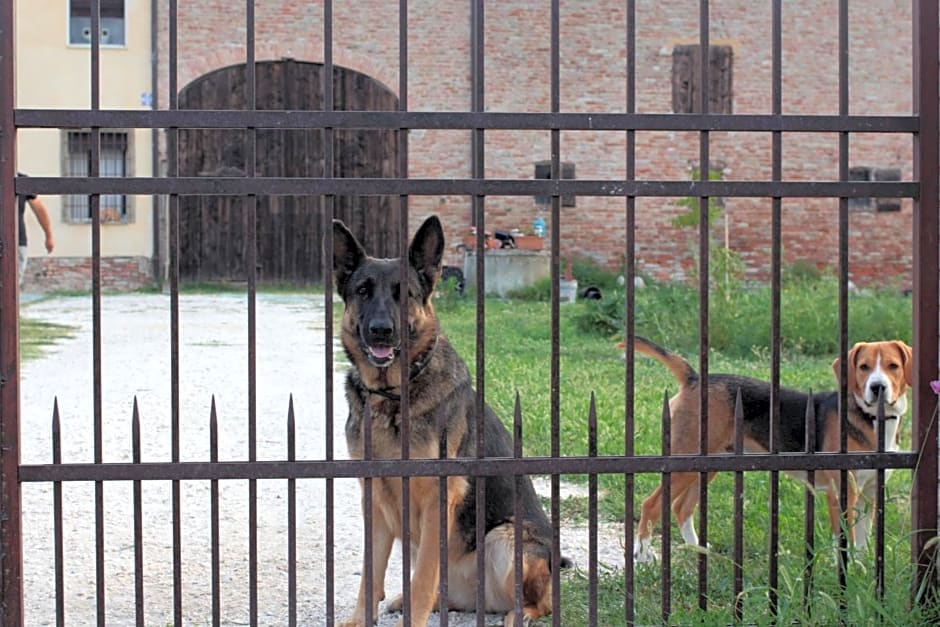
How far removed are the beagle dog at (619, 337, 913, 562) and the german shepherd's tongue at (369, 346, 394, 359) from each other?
139 cm

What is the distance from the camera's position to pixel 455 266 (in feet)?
72.4

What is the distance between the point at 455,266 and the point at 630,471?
60.5 ft

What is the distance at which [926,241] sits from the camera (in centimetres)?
374

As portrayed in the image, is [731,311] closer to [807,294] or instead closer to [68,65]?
[807,294]

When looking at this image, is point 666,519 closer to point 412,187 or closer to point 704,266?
point 704,266

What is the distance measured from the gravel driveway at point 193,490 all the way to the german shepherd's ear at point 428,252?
3.11 feet

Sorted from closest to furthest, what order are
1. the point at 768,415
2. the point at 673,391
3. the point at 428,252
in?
the point at 428,252 → the point at 768,415 → the point at 673,391

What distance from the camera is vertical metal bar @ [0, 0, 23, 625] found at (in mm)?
3469

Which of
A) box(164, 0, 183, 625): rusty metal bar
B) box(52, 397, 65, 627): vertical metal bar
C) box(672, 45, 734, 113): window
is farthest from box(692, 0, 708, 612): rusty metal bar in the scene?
box(672, 45, 734, 113): window

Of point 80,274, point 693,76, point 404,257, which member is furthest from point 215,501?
point 693,76

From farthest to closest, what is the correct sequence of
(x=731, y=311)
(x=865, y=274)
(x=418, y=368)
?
(x=865, y=274), (x=731, y=311), (x=418, y=368)

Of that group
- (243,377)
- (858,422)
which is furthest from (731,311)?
(858,422)

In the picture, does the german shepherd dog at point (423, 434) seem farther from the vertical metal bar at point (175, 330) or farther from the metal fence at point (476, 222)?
the vertical metal bar at point (175, 330)

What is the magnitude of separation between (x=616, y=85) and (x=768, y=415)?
1808 centimetres
